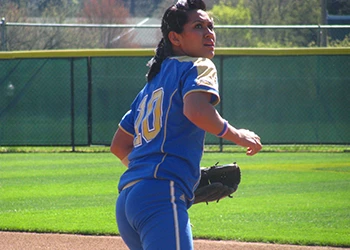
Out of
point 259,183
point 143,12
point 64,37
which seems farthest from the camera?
point 143,12

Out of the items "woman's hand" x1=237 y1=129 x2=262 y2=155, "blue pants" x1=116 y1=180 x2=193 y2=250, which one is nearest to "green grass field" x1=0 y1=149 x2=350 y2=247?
"woman's hand" x1=237 y1=129 x2=262 y2=155

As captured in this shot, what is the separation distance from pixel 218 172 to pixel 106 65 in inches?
424

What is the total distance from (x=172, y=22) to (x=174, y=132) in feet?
1.73

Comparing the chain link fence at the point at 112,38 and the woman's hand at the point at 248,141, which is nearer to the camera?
the woman's hand at the point at 248,141

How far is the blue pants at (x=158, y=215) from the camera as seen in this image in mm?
2854

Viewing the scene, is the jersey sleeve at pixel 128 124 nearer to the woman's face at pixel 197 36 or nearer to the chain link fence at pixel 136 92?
the woman's face at pixel 197 36

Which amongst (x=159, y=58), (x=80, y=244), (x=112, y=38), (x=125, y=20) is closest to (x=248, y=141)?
(x=159, y=58)

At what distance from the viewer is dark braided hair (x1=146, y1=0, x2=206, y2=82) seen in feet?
10.3

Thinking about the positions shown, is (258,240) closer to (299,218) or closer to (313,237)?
(313,237)

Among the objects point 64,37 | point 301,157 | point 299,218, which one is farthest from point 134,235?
point 64,37

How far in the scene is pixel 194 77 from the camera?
9.61ft

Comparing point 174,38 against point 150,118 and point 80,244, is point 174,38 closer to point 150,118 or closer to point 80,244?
point 150,118

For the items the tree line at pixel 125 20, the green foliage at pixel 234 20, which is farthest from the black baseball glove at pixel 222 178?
the green foliage at pixel 234 20

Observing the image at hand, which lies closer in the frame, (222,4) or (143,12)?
(222,4)
